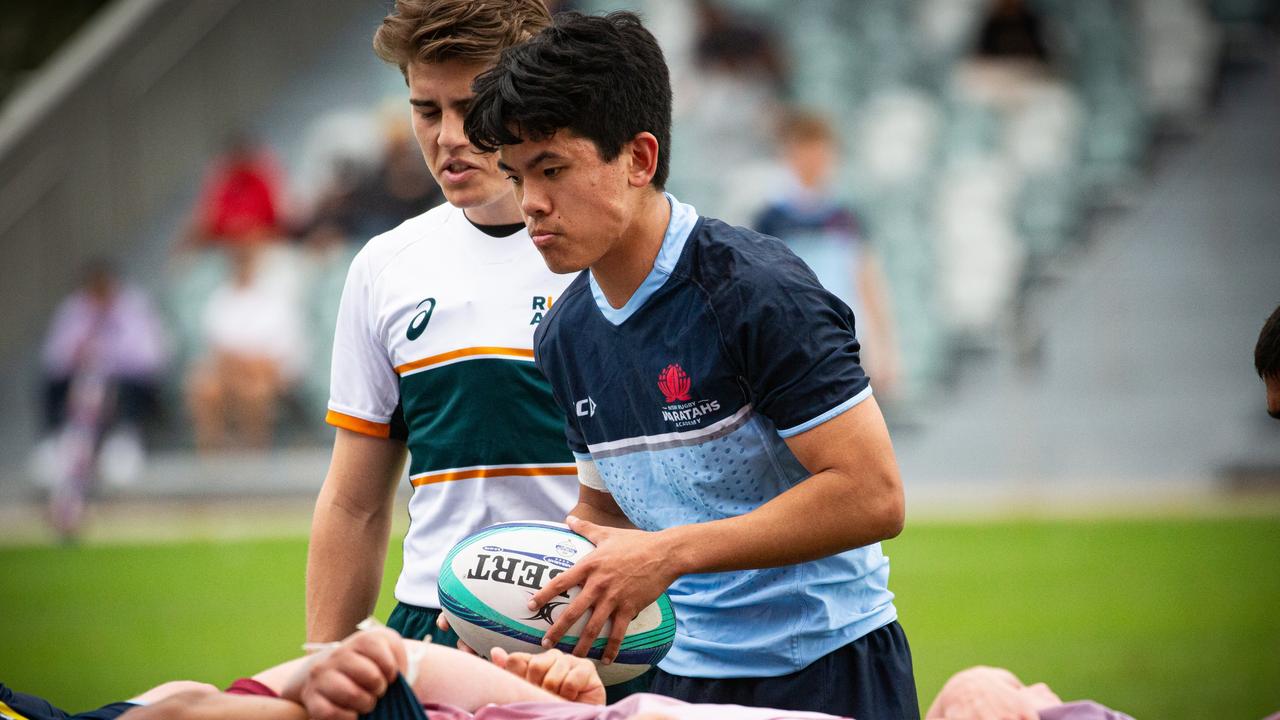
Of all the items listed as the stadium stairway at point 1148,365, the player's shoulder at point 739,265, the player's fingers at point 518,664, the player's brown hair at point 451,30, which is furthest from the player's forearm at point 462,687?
the stadium stairway at point 1148,365

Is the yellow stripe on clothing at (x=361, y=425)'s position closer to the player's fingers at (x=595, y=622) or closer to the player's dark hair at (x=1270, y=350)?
the player's fingers at (x=595, y=622)

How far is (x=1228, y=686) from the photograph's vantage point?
7.23 m

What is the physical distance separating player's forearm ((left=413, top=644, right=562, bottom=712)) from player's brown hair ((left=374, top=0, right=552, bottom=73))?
1.45 m

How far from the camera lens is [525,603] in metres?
3.07

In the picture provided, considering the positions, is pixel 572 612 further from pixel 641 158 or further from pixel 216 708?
pixel 641 158

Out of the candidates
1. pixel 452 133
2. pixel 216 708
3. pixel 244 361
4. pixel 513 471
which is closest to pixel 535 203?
pixel 452 133

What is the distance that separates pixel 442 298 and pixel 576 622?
41.0 inches

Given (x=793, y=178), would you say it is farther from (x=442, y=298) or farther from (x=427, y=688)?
(x=427, y=688)

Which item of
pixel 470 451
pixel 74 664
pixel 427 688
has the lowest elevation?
pixel 74 664

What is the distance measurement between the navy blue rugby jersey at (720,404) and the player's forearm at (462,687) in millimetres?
511

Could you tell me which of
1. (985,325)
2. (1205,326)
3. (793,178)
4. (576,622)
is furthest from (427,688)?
(1205,326)

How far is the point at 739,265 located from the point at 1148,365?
13.9 m

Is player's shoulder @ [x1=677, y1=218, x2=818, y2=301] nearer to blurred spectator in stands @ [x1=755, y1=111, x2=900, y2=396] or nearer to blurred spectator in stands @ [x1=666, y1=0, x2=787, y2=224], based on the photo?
blurred spectator in stands @ [x1=755, y1=111, x2=900, y2=396]

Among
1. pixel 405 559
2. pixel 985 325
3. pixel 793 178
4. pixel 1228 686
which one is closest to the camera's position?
pixel 405 559
